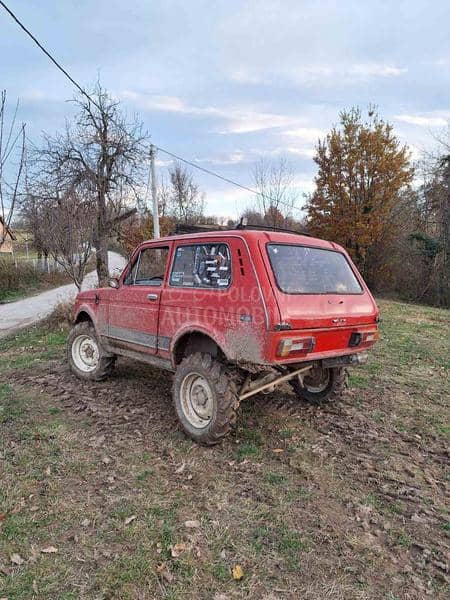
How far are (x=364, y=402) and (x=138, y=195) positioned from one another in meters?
14.1

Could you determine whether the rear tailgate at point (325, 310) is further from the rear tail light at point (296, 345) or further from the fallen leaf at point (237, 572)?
the fallen leaf at point (237, 572)

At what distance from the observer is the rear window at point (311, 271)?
365cm

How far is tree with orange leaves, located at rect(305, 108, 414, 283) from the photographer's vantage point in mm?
19625

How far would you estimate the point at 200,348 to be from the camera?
13.8 feet

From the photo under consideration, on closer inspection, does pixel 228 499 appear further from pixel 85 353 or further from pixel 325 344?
pixel 85 353

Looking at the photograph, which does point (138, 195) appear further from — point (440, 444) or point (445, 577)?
point (445, 577)

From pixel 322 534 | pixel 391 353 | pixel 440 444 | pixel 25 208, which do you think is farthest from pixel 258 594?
pixel 25 208

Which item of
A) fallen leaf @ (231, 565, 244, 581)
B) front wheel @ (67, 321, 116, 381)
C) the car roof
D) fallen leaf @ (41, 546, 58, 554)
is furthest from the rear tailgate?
front wheel @ (67, 321, 116, 381)

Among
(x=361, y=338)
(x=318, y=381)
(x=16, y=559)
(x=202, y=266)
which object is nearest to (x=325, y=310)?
(x=361, y=338)

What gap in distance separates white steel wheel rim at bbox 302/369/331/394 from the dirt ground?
0.25 m

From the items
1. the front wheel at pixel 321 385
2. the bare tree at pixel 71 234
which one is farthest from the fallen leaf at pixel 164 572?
the bare tree at pixel 71 234

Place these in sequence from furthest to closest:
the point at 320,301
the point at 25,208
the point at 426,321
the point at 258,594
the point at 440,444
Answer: the point at 25,208 < the point at 426,321 < the point at 440,444 < the point at 320,301 < the point at 258,594

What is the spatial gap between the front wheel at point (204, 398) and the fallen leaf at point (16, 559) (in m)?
1.74

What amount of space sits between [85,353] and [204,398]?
2659 mm
